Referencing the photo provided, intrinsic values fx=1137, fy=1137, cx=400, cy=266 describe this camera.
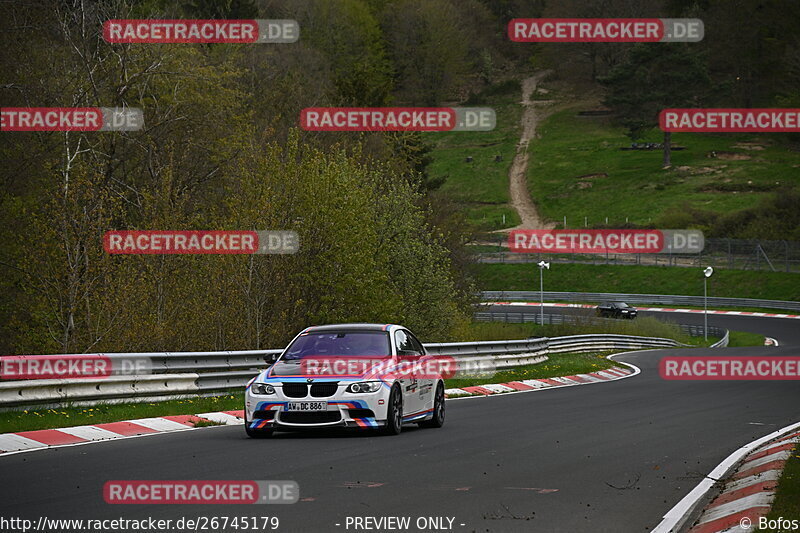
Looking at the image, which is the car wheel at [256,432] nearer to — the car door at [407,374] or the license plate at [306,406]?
the license plate at [306,406]

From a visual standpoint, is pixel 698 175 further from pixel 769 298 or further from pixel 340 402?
pixel 340 402

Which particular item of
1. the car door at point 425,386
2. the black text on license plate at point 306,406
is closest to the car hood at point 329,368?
the black text on license plate at point 306,406

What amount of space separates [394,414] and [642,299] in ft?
230

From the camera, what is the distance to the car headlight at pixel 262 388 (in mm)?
14266

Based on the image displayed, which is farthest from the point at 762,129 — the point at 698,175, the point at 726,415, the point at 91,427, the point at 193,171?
the point at 91,427

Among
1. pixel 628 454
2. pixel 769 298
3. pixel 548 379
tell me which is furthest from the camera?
pixel 769 298

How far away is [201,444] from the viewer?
44.4ft

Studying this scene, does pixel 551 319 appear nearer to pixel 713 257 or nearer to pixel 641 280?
pixel 641 280

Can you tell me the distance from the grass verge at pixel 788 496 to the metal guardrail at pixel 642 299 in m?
63.2

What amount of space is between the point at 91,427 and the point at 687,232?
81.6 m

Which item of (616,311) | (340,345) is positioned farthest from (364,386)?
(616,311)

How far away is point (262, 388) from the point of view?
14.3 metres

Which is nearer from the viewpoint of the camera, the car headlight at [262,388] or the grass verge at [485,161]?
the car headlight at [262,388]

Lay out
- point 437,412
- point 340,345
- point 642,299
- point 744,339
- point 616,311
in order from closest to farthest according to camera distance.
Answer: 1. point 340,345
2. point 437,412
3. point 744,339
4. point 616,311
5. point 642,299
